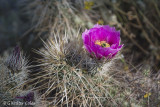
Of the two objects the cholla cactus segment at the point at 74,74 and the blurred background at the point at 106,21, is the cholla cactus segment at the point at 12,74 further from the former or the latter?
the blurred background at the point at 106,21

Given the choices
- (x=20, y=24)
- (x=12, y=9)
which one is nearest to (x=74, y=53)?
(x=20, y=24)

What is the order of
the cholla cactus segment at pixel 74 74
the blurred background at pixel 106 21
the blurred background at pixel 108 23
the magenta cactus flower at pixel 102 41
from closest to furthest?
the magenta cactus flower at pixel 102 41
the cholla cactus segment at pixel 74 74
the blurred background at pixel 108 23
the blurred background at pixel 106 21

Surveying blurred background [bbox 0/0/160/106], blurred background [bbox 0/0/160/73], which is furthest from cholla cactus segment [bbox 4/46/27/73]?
blurred background [bbox 0/0/160/73]

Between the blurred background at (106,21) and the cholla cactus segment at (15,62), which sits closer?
the cholla cactus segment at (15,62)

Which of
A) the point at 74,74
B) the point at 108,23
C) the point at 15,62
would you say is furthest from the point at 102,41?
the point at 108,23

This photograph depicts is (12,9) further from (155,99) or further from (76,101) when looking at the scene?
(155,99)

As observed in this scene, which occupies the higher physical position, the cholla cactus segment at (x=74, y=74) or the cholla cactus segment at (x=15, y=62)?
the cholla cactus segment at (x=15, y=62)

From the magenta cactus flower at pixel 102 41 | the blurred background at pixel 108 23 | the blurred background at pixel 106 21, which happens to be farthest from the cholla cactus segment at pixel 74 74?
the blurred background at pixel 106 21

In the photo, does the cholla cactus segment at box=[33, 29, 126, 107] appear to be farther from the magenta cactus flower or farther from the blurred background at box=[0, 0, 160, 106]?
the blurred background at box=[0, 0, 160, 106]
